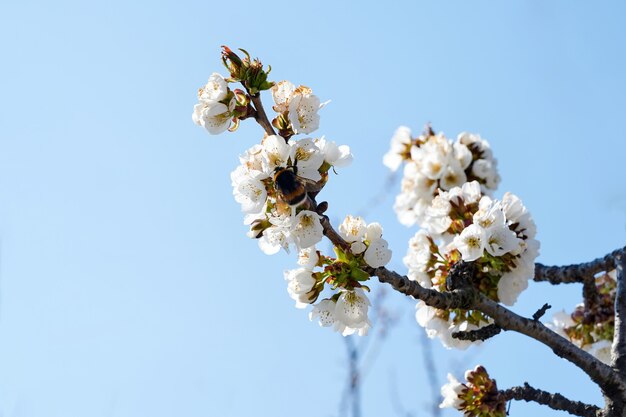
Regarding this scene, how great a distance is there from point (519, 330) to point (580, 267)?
47.0 inches

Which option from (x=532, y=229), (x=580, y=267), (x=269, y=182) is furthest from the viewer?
(x=580, y=267)

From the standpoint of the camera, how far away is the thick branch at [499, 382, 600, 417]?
3471 millimetres

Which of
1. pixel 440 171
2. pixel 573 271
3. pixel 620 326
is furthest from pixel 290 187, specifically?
pixel 440 171

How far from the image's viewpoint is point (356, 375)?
7449 mm

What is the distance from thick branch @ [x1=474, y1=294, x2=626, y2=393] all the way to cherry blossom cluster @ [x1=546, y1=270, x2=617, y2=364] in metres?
1.19

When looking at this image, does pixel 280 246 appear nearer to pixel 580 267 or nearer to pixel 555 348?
pixel 555 348

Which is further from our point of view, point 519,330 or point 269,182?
point 519,330

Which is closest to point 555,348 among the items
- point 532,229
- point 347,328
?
point 532,229

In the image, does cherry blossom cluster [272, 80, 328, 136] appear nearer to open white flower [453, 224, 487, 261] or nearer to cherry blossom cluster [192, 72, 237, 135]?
cherry blossom cluster [192, 72, 237, 135]

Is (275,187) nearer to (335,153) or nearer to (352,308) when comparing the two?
(335,153)

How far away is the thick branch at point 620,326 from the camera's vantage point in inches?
138

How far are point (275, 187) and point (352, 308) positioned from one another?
655mm

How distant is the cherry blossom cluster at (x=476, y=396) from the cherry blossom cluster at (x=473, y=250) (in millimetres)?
244

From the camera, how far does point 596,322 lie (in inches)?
183
